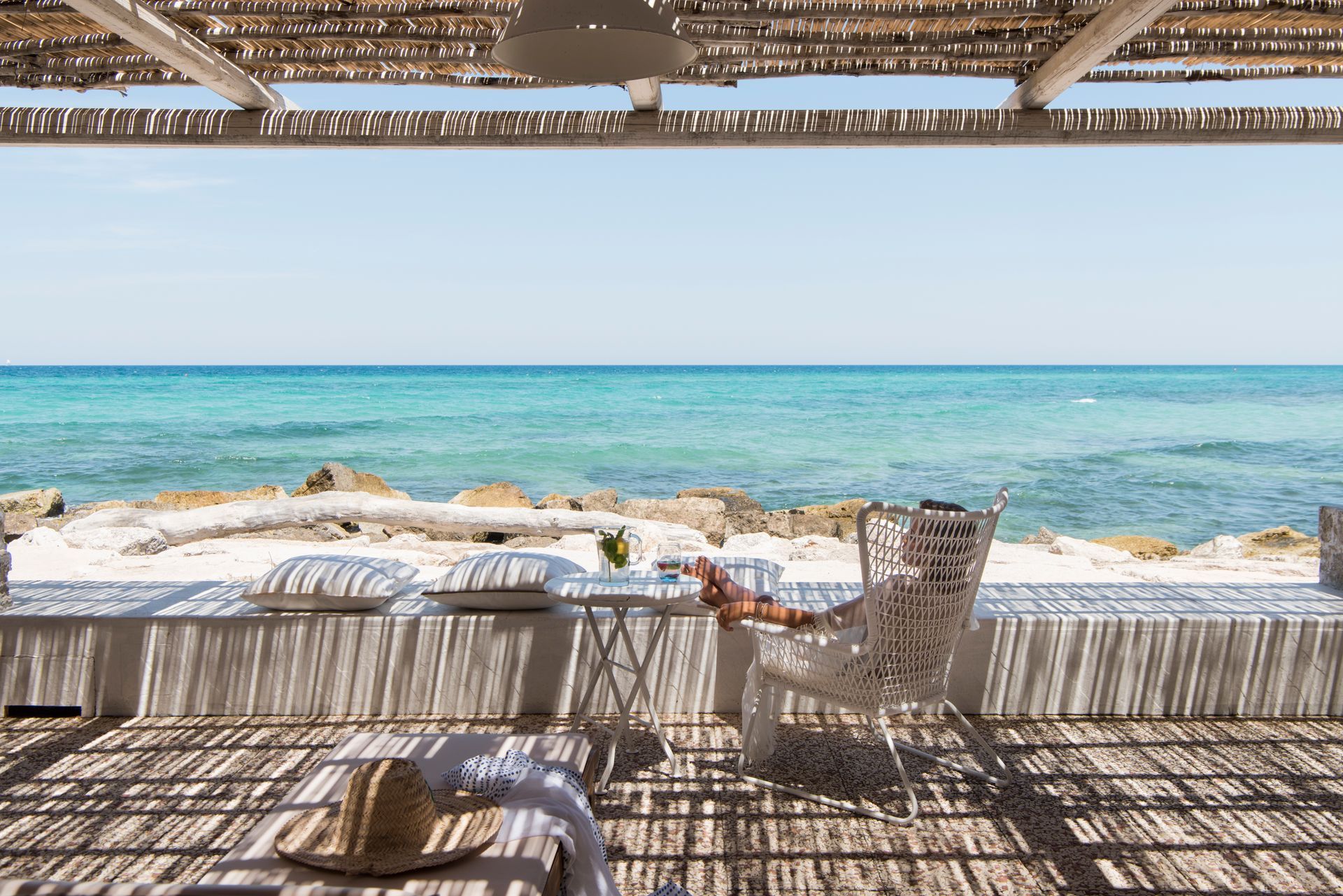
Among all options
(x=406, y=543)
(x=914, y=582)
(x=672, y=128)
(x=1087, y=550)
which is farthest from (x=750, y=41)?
(x=1087, y=550)

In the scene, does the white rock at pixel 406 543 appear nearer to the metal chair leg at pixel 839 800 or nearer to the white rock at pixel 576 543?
the white rock at pixel 576 543

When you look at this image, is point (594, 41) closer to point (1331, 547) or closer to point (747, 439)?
point (1331, 547)

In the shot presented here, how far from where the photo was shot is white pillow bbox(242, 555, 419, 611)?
11.4 feet

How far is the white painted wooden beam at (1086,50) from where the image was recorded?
Result: 113 inches

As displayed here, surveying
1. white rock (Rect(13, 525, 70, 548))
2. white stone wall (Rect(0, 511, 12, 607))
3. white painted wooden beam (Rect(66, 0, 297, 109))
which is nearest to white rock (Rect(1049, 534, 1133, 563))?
white painted wooden beam (Rect(66, 0, 297, 109))

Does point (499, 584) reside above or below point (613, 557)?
below

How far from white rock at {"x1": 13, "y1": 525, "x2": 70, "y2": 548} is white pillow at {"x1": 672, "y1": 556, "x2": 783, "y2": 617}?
478 centimetres

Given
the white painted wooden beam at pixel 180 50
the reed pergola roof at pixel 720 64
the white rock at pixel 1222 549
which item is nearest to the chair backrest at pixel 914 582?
the reed pergola roof at pixel 720 64

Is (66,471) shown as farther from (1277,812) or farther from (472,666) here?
(1277,812)

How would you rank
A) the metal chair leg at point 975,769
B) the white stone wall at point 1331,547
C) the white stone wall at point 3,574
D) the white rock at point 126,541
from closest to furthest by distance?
the metal chair leg at point 975,769
the white stone wall at point 3,574
the white stone wall at point 1331,547
the white rock at point 126,541

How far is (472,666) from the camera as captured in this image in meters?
3.54

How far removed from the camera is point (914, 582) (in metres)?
2.78

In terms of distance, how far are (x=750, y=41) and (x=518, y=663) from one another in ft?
8.06

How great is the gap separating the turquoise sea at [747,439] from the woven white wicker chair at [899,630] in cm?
878
